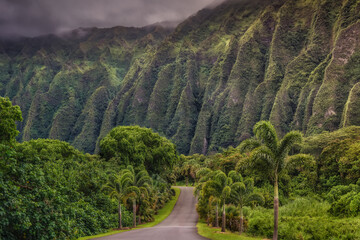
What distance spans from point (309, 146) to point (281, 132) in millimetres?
81400

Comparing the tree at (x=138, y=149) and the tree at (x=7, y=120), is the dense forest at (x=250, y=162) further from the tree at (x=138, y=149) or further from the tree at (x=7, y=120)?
the tree at (x=138, y=149)

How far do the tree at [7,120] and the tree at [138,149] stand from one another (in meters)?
27.5

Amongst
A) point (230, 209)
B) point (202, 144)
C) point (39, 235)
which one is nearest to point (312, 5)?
point (202, 144)

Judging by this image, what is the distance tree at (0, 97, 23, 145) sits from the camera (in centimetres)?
3606

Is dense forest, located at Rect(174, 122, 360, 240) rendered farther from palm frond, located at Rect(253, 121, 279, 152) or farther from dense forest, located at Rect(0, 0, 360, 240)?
dense forest, located at Rect(0, 0, 360, 240)

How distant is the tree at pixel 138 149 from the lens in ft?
220

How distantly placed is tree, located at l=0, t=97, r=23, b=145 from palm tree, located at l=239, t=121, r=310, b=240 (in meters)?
24.2

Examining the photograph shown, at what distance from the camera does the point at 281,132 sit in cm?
15175

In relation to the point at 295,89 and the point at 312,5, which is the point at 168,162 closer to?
the point at 295,89

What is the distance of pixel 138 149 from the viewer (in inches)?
2763

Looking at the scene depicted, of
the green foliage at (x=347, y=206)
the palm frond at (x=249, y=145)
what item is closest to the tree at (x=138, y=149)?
the green foliage at (x=347, y=206)

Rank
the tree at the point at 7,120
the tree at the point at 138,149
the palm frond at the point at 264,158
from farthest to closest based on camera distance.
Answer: the tree at the point at 138,149
the tree at the point at 7,120
the palm frond at the point at 264,158

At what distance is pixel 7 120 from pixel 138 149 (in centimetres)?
3519

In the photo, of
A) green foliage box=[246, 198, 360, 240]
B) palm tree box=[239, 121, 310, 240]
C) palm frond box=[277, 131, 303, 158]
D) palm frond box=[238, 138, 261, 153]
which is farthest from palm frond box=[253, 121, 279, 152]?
green foliage box=[246, 198, 360, 240]
